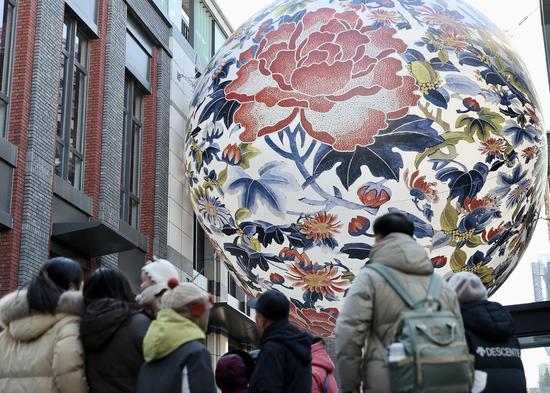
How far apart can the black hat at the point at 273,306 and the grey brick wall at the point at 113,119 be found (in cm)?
1043

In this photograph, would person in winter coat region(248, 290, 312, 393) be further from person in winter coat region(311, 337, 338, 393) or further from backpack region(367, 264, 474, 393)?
backpack region(367, 264, 474, 393)

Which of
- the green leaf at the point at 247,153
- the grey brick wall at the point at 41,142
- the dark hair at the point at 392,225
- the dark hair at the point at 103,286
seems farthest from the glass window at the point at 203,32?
the dark hair at the point at 392,225

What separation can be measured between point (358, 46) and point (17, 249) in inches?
242

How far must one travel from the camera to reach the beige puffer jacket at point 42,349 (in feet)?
17.0

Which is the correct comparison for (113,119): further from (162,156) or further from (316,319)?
(316,319)

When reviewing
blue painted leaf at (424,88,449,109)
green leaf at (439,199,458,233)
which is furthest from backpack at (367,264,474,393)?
blue painted leaf at (424,88,449,109)

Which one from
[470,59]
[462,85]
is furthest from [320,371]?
[470,59]

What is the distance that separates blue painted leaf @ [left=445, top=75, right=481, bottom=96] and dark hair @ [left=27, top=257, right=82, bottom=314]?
6133 mm

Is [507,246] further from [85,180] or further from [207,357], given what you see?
[85,180]

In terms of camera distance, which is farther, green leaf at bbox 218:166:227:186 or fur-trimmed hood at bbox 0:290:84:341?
green leaf at bbox 218:166:227:186

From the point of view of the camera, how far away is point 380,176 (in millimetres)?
10234

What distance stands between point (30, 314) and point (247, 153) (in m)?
5.71

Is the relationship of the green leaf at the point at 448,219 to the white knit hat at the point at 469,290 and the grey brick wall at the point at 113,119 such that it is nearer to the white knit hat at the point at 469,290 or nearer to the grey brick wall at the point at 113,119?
the white knit hat at the point at 469,290

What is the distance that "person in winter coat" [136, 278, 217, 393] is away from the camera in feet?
16.2
